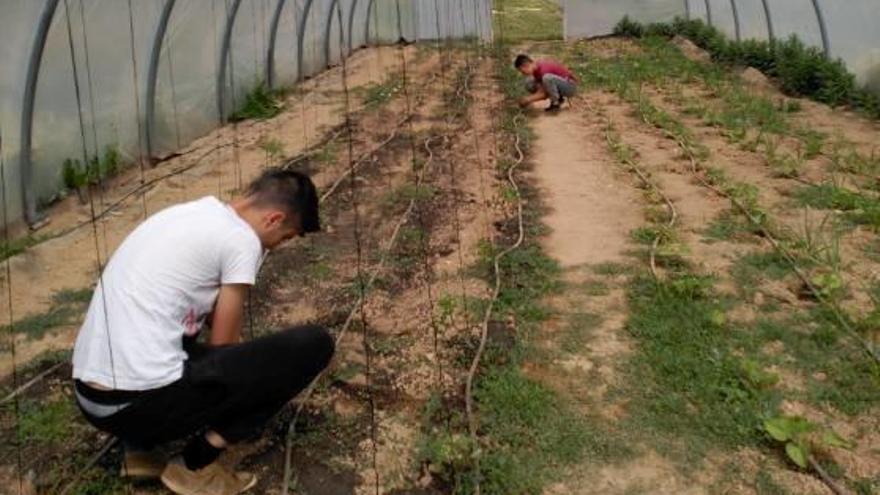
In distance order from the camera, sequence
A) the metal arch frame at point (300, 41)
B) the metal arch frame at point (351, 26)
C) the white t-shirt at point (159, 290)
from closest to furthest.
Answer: the white t-shirt at point (159, 290), the metal arch frame at point (300, 41), the metal arch frame at point (351, 26)

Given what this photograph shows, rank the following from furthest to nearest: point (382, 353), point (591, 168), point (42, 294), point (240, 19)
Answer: point (240, 19)
point (591, 168)
point (42, 294)
point (382, 353)

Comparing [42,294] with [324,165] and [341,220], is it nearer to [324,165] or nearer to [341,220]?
[341,220]

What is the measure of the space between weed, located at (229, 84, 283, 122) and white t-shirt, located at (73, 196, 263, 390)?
6.83 m

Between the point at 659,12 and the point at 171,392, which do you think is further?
the point at 659,12

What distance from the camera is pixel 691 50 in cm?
1405

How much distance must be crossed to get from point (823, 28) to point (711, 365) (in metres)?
8.55

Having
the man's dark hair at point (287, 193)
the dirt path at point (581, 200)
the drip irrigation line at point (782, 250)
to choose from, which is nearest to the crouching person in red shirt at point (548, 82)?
the dirt path at point (581, 200)

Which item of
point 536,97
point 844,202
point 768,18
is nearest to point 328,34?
point 536,97

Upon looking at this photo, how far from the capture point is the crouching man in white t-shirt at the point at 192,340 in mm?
2475

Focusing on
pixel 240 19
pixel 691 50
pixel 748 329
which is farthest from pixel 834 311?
pixel 691 50

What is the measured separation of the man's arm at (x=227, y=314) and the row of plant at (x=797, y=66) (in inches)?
324

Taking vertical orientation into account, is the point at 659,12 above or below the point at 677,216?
above

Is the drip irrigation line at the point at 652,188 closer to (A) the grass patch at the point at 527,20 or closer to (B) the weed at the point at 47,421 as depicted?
(B) the weed at the point at 47,421

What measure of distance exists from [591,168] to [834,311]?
3.39 m
